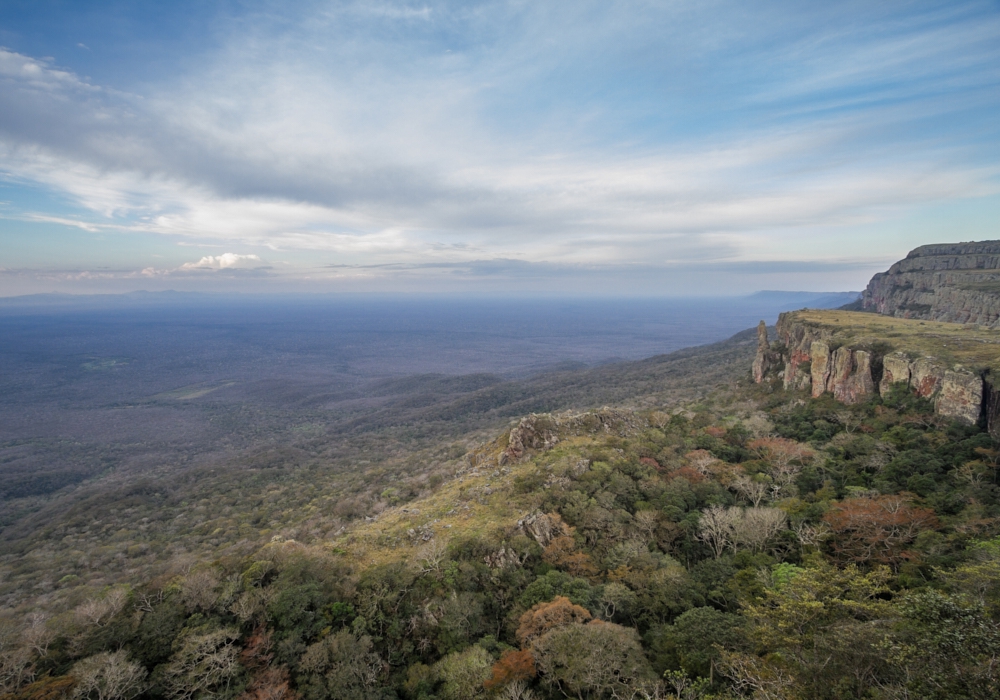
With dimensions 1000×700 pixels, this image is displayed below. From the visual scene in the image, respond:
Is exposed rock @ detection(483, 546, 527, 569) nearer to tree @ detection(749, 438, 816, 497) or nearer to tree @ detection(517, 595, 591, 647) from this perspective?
tree @ detection(517, 595, 591, 647)

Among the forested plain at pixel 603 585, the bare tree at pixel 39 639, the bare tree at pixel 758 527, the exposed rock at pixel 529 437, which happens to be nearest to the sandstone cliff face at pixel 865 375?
the forested plain at pixel 603 585

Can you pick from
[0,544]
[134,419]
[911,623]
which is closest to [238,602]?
[911,623]

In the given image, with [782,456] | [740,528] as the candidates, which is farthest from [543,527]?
[782,456]

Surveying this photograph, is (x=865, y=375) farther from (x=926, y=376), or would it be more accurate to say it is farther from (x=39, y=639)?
(x=39, y=639)

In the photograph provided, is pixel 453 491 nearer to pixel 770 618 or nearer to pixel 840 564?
pixel 770 618

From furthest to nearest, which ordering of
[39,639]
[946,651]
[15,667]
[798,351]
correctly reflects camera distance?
[798,351] → [39,639] → [15,667] → [946,651]

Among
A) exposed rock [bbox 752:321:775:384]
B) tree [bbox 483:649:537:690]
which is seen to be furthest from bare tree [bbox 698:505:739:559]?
exposed rock [bbox 752:321:775:384]
